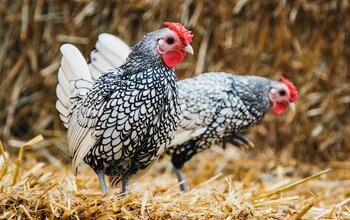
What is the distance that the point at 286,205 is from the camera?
2.41 m

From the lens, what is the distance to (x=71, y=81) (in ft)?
7.76

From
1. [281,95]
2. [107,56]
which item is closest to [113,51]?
[107,56]

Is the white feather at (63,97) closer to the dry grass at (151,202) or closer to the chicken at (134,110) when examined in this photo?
the chicken at (134,110)

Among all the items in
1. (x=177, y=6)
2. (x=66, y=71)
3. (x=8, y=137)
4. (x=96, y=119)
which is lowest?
(x=8, y=137)

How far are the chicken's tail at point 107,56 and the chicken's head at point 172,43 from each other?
0.38m

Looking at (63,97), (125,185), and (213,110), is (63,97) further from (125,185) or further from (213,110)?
(213,110)

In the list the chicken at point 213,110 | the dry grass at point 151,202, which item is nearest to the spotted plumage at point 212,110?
the chicken at point 213,110

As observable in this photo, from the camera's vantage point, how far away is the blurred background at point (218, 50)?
139 inches

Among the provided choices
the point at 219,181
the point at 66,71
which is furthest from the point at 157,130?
the point at 219,181

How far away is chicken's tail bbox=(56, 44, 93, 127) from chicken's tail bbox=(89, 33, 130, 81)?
0.12 meters

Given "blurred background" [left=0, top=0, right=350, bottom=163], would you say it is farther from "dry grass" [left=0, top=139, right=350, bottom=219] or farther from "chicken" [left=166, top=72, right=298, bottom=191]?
"chicken" [left=166, top=72, right=298, bottom=191]

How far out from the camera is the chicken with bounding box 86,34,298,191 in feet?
8.80

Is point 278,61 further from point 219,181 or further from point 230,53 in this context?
point 219,181

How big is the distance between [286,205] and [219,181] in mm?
912
